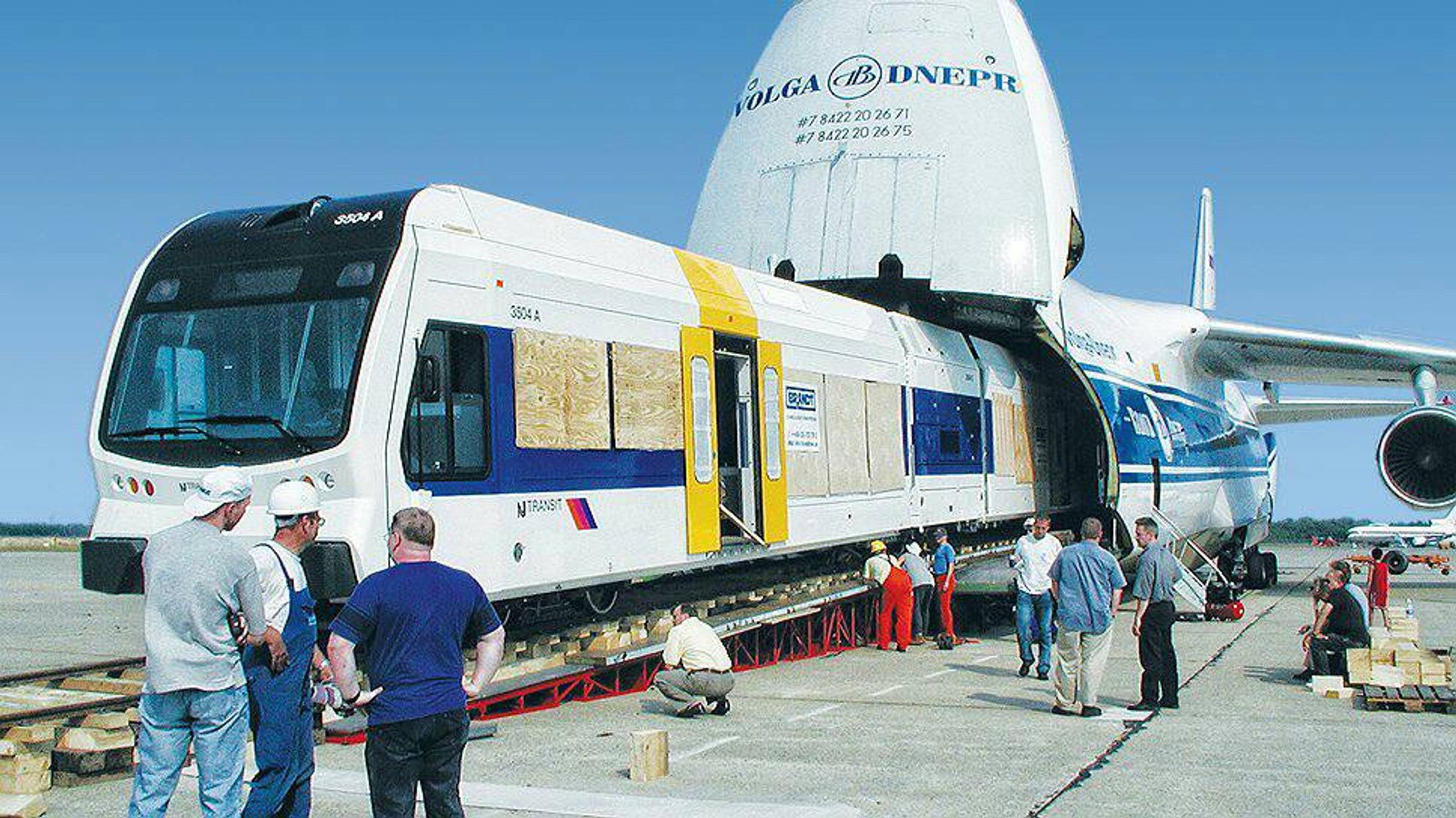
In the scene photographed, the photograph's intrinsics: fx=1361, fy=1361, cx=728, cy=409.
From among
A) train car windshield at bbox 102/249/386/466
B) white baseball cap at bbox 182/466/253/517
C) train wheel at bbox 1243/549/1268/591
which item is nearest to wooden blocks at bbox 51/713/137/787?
train car windshield at bbox 102/249/386/466

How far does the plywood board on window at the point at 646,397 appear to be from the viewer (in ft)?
35.9

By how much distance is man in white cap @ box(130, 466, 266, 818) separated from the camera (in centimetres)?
572

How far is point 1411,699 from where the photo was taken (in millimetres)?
11047

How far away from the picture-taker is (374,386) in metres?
8.55

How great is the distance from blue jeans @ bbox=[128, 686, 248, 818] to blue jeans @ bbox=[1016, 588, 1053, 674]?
9173mm

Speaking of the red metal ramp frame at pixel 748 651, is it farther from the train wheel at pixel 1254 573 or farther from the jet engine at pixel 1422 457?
the train wheel at pixel 1254 573

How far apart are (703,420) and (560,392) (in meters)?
2.24

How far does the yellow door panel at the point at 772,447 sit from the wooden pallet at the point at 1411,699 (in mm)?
5374

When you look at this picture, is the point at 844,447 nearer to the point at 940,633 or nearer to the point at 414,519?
the point at 940,633

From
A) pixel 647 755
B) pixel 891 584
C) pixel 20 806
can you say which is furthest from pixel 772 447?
pixel 20 806

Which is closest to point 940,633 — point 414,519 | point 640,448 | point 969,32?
point 640,448

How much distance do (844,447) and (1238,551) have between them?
16.9 metres

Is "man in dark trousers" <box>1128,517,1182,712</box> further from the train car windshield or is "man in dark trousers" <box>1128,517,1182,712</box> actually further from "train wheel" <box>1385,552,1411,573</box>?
"train wheel" <box>1385,552,1411,573</box>

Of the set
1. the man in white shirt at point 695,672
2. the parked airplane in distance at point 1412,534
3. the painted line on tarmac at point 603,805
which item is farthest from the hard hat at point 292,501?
the parked airplane in distance at point 1412,534
